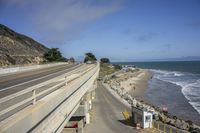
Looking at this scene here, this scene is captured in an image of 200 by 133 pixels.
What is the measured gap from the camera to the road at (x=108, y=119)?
3156cm

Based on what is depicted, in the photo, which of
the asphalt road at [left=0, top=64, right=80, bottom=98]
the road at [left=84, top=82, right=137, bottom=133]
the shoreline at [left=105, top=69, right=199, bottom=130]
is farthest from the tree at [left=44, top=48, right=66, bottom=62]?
the asphalt road at [left=0, top=64, right=80, bottom=98]

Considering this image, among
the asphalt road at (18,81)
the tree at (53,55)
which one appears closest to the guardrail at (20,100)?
the asphalt road at (18,81)

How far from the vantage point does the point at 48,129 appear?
35.3ft

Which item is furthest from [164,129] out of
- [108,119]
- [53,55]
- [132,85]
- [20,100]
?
[53,55]

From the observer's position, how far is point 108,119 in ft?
121

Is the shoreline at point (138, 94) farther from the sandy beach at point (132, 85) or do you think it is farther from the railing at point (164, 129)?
the railing at point (164, 129)

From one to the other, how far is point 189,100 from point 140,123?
3563cm

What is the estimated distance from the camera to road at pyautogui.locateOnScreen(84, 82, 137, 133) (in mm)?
31556

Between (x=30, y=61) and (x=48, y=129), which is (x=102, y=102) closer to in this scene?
(x=48, y=129)

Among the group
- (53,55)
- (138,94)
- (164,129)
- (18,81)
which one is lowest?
(138,94)

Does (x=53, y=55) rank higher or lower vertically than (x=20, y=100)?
higher

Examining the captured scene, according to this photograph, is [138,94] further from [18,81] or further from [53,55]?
[18,81]

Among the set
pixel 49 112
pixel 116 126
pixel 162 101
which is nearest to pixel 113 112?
pixel 116 126

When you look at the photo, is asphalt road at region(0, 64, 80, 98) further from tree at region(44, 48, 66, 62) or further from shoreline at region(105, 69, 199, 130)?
tree at region(44, 48, 66, 62)
